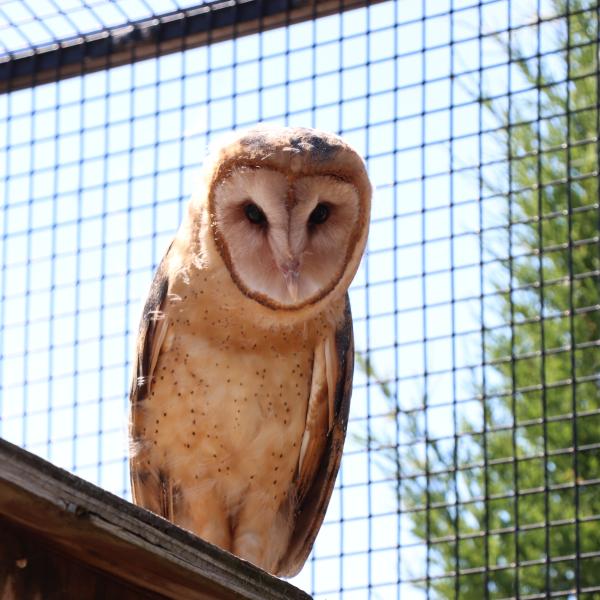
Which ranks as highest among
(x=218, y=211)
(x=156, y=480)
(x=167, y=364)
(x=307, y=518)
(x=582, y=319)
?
(x=218, y=211)

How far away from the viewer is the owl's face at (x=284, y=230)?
10.9ft

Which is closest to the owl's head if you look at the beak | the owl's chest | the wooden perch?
the beak

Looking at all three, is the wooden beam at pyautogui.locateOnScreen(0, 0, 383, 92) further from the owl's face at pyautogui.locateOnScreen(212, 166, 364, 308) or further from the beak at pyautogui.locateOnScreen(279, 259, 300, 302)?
the beak at pyautogui.locateOnScreen(279, 259, 300, 302)

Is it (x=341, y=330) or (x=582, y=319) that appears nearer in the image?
(x=341, y=330)

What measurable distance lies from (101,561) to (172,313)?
1315 millimetres

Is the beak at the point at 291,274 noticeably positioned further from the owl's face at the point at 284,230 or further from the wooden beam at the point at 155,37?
the wooden beam at the point at 155,37

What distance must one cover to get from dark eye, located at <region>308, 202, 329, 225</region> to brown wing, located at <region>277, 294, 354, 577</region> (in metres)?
0.28

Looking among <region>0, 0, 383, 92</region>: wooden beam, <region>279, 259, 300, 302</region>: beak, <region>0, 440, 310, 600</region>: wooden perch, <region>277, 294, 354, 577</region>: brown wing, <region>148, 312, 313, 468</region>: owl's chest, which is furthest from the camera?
<region>0, 0, 383, 92</region>: wooden beam

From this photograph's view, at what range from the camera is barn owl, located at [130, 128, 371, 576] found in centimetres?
338

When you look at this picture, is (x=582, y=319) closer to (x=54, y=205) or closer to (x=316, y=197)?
(x=54, y=205)

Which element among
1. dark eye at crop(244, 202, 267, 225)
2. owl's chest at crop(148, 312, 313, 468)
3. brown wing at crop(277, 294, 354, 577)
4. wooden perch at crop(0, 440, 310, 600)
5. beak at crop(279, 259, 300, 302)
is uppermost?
wooden perch at crop(0, 440, 310, 600)

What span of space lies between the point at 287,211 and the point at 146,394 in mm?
532

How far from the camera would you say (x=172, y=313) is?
11.4 feet

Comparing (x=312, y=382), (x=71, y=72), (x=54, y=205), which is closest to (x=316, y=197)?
(x=312, y=382)
